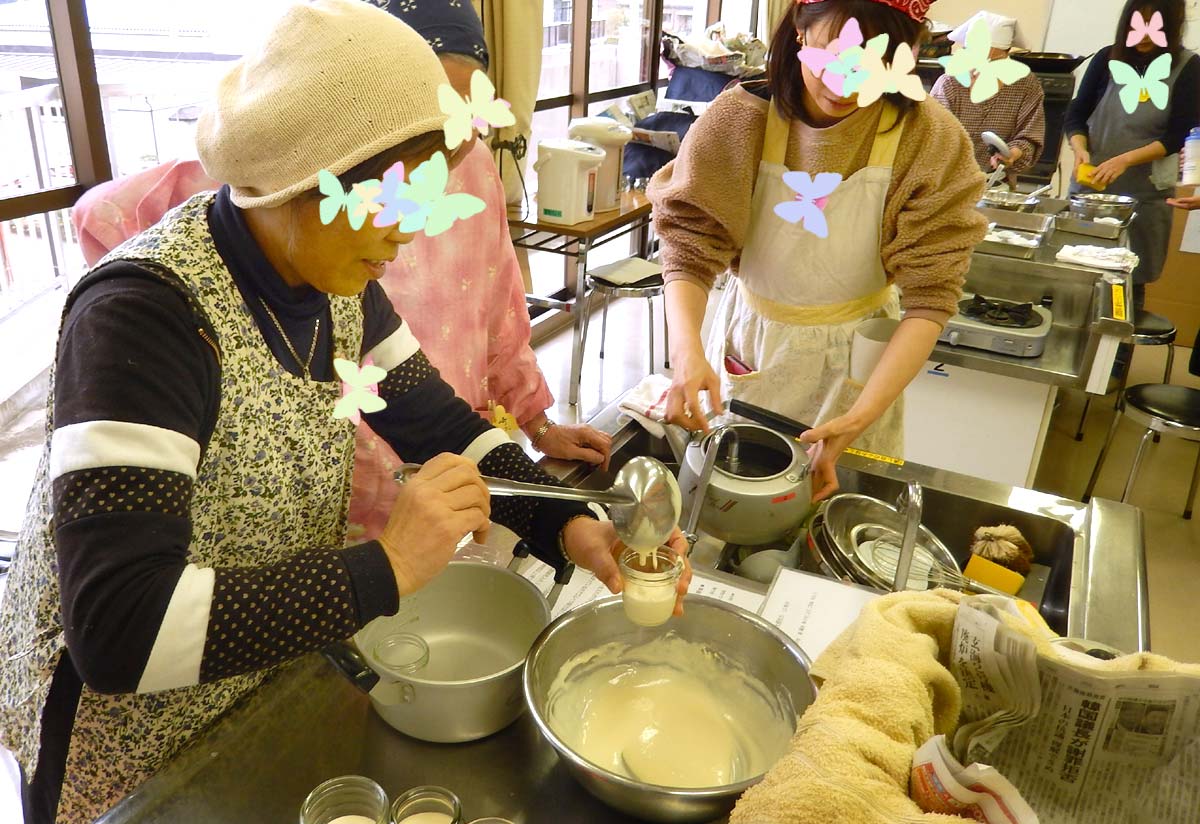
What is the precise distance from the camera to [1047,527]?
4.23ft

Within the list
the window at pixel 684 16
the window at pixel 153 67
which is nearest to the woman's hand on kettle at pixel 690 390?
the window at pixel 153 67

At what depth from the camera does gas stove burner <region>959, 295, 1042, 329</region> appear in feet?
7.42

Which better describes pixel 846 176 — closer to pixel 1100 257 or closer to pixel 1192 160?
pixel 1192 160

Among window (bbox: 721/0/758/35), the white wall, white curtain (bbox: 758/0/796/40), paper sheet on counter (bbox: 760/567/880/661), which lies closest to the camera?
paper sheet on counter (bbox: 760/567/880/661)

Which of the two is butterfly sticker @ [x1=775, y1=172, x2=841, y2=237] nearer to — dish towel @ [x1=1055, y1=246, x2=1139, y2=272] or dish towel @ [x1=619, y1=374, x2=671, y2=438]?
dish towel @ [x1=619, y1=374, x2=671, y2=438]

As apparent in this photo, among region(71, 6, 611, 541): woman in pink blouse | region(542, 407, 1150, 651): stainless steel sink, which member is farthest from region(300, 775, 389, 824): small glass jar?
region(542, 407, 1150, 651): stainless steel sink

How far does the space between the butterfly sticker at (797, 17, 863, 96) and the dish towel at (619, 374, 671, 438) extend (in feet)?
1.69

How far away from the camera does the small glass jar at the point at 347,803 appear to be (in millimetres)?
678

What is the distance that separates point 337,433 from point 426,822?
0.39 metres

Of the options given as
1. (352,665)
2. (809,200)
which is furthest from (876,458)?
(352,665)

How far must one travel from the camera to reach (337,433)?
2.95 feet

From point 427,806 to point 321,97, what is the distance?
1.84 ft

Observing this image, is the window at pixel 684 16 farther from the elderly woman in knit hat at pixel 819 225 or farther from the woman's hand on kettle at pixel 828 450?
the woman's hand on kettle at pixel 828 450

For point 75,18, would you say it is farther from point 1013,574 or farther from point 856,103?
point 1013,574
